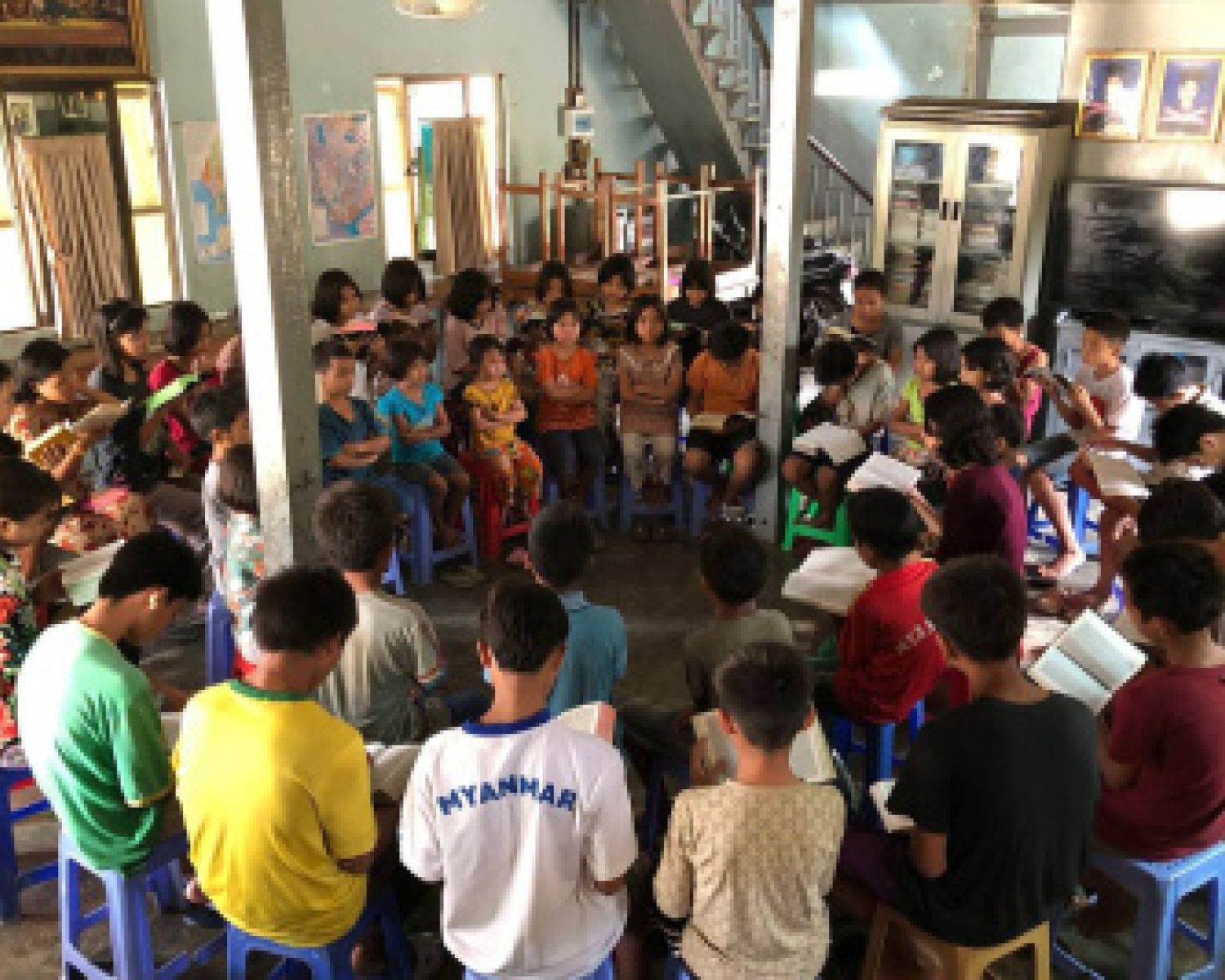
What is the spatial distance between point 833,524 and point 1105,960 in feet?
8.71

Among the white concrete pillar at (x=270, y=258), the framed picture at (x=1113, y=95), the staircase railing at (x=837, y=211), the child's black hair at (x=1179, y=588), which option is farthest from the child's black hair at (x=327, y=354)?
the staircase railing at (x=837, y=211)

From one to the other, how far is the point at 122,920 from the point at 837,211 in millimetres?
10043

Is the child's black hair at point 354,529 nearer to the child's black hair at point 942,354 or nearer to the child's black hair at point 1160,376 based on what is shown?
the child's black hair at point 942,354

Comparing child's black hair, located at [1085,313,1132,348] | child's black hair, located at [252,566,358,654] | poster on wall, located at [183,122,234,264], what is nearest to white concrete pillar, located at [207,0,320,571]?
child's black hair, located at [252,566,358,654]

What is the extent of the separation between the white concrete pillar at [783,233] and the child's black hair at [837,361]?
0.16m

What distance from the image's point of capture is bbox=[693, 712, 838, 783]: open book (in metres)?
2.63

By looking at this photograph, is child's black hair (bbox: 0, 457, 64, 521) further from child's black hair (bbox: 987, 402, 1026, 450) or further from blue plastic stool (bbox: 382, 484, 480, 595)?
child's black hair (bbox: 987, 402, 1026, 450)

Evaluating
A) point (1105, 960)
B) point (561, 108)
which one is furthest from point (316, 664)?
point (561, 108)

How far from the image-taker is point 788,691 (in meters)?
2.29

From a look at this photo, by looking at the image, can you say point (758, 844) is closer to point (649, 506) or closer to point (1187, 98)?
point (649, 506)

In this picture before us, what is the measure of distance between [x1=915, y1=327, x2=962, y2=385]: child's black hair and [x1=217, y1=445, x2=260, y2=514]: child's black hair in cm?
303

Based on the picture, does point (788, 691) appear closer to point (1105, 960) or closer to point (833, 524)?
point (1105, 960)

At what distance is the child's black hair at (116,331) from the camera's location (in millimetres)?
5359

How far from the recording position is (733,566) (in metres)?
3.15
